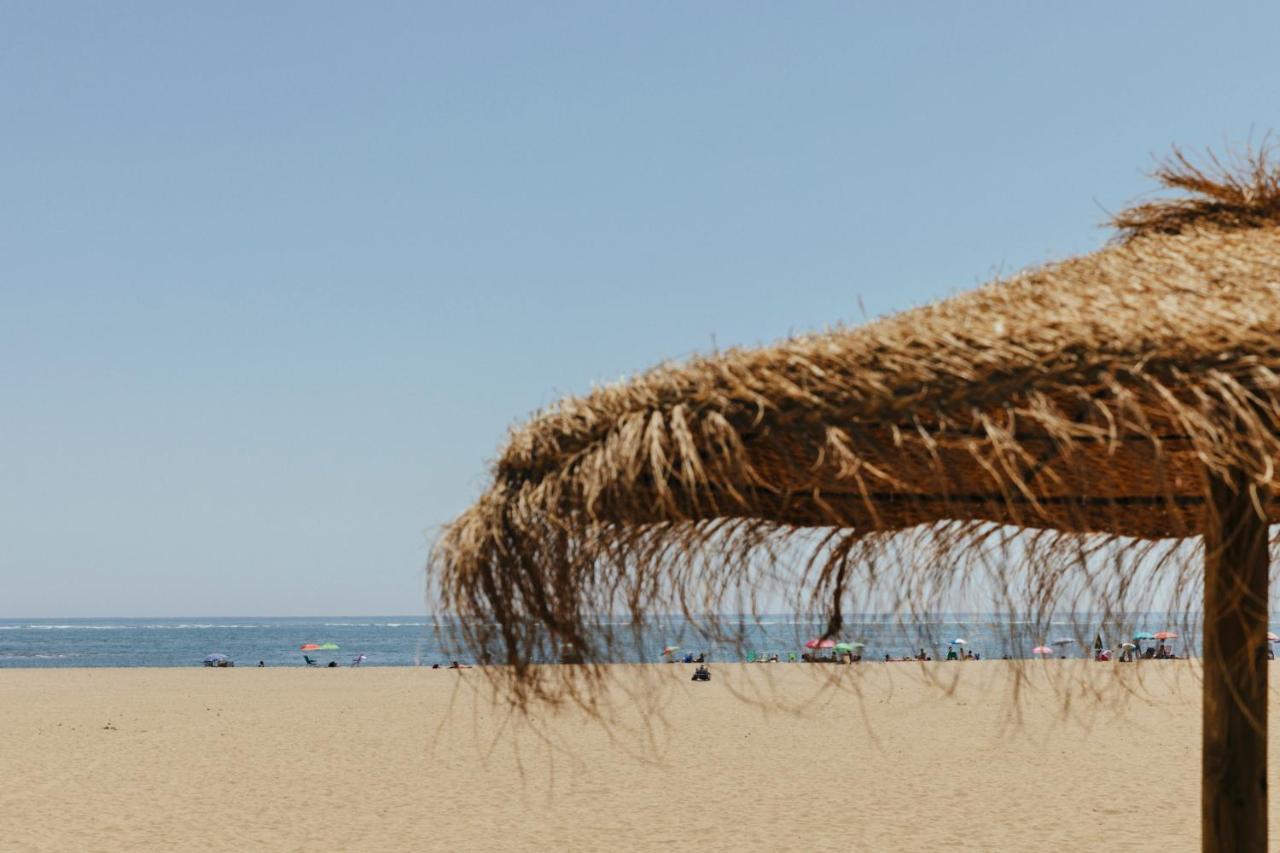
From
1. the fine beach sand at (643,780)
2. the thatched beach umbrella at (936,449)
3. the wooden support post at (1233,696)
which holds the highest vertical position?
the thatched beach umbrella at (936,449)

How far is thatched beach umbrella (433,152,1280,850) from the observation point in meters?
2.26

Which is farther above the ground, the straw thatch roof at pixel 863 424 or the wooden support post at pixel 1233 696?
the straw thatch roof at pixel 863 424

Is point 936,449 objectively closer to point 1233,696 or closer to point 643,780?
point 1233,696

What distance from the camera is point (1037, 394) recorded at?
7.45 feet

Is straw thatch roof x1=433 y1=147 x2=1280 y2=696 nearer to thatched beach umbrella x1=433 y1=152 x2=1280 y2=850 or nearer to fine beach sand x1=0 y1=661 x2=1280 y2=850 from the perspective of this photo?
thatched beach umbrella x1=433 y1=152 x2=1280 y2=850

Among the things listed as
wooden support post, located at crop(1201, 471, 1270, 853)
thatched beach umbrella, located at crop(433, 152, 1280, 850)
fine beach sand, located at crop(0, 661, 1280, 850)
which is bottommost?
fine beach sand, located at crop(0, 661, 1280, 850)

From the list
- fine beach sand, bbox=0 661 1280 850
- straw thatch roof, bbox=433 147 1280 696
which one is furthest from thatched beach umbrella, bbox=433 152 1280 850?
fine beach sand, bbox=0 661 1280 850

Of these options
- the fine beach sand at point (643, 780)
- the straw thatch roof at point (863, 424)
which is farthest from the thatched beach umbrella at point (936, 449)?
the fine beach sand at point (643, 780)

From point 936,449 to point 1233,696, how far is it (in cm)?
160

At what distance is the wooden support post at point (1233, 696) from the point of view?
3.39 metres

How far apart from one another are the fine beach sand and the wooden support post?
474mm

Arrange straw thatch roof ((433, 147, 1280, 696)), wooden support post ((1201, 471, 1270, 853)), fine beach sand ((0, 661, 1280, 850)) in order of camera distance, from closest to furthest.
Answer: straw thatch roof ((433, 147, 1280, 696))
wooden support post ((1201, 471, 1270, 853))
fine beach sand ((0, 661, 1280, 850))

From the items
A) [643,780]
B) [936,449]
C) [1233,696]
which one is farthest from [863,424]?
[643,780]

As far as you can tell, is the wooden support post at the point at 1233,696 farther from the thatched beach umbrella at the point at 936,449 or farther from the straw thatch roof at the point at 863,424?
the straw thatch roof at the point at 863,424
